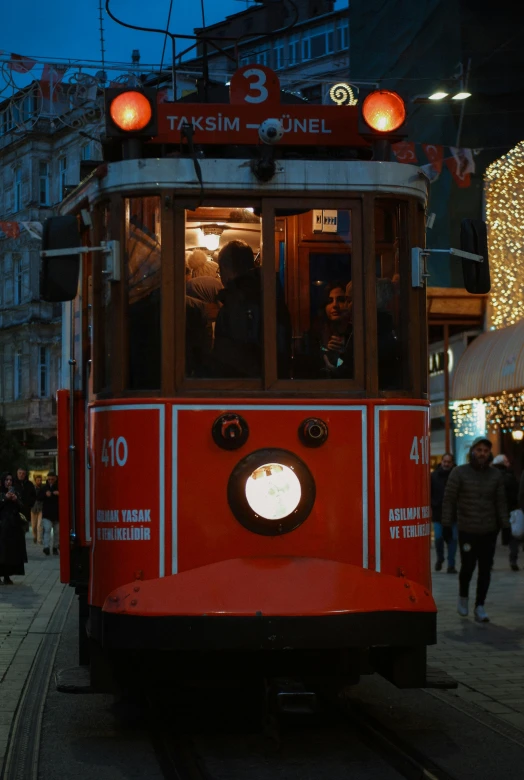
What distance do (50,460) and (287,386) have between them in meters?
44.0

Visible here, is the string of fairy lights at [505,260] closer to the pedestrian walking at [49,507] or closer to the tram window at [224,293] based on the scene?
the pedestrian walking at [49,507]

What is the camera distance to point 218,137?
6848 millimetres

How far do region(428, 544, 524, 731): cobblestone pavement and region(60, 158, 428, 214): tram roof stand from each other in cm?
318

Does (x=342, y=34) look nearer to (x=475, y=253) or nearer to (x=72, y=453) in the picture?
(x=72, y=453)

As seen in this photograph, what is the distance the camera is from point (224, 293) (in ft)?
21.9

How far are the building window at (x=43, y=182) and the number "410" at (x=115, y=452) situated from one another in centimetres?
4609

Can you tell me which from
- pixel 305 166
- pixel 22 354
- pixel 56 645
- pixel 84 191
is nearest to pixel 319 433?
pixel 305 166

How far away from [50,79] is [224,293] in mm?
12842

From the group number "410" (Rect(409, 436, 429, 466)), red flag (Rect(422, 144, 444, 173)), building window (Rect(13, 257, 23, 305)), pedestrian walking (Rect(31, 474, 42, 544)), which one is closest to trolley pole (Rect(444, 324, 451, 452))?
red flag (Rect(422, 144, 444, 173))

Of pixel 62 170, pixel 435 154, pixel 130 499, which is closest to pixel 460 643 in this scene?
pixel 130 499

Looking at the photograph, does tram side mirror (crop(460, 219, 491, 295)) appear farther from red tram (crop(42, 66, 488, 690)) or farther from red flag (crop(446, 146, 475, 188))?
red flag (crop(446, 146, 475, 188))

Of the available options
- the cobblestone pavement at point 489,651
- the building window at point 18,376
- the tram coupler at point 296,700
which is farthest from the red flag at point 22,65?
the building window at point 18,376

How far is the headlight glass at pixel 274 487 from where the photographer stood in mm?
6434

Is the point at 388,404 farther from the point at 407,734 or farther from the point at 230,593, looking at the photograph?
the point at 407,734
